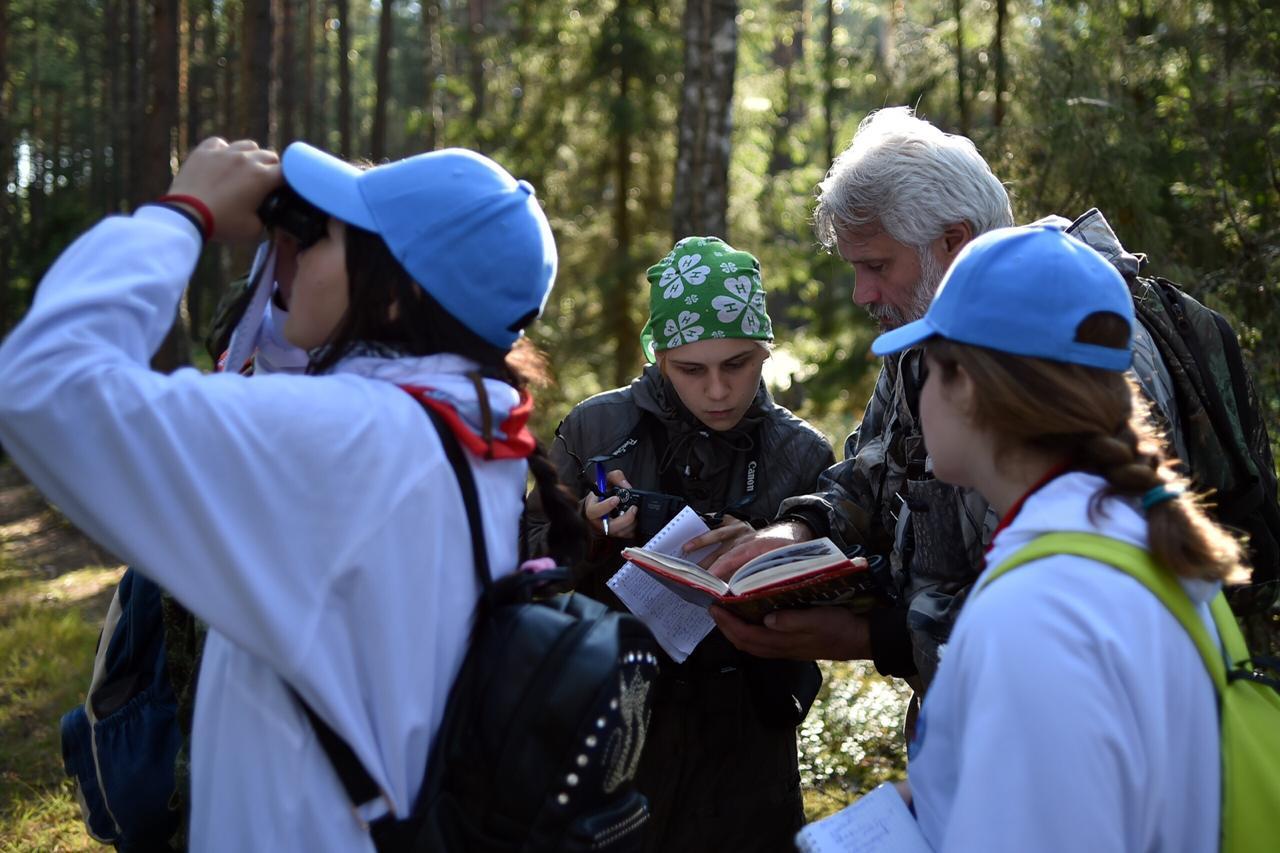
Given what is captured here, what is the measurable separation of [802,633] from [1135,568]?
5.00ft

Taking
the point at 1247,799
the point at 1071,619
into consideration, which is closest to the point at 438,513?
the point at 1071,619

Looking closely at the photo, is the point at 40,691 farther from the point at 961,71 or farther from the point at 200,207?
the point at 961,71

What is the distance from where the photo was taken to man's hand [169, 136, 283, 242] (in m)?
2.12

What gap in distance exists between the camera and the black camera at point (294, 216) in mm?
2121

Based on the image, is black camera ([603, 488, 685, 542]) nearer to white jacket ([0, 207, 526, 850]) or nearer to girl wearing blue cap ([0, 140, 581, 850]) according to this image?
girl wearing blue cap ([0, 140, 581, 850])

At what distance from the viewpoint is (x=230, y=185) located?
214 cm

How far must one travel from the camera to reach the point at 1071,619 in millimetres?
1747

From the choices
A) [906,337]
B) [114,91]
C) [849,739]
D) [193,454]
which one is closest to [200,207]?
[193,454]

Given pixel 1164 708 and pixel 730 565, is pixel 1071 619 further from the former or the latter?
pixel 730 565

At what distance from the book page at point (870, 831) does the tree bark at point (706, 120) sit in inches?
274

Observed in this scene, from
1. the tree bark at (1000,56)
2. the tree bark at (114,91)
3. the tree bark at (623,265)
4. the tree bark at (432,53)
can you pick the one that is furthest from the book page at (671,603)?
the tree bark at (114,91)

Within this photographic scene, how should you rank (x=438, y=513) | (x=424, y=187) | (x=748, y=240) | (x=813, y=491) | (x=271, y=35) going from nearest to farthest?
(x=438, y=513), (x=424, y=187), (x=813, y=491), (x=271, y=35), (x=748, y=240)

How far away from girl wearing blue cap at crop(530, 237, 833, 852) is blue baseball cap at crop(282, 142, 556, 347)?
4.57 feet

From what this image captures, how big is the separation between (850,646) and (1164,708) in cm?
155
